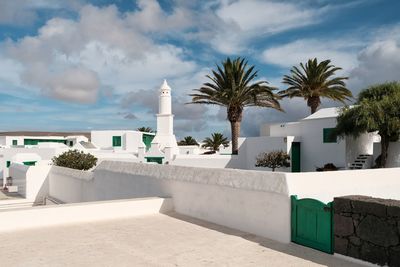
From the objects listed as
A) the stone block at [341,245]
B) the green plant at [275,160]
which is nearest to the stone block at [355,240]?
the stone block at [341,245]

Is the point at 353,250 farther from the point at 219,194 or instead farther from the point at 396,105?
the point at 396,105

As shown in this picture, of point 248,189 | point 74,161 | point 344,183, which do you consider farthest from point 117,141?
point 344,183

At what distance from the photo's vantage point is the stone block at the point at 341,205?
23.5ft

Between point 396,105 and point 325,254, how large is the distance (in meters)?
14.6

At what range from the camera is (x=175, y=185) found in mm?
12000

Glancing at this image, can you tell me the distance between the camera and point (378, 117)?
1919cm

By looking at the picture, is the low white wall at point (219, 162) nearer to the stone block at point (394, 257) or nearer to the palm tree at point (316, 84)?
the palm tree at point (316, 84)

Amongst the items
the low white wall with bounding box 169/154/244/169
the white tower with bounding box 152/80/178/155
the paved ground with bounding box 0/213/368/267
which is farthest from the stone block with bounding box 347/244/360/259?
the white tower with bounding box 152/80/178/155

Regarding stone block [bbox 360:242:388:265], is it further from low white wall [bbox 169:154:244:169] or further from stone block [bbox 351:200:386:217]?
low white wall [bbox 169:154:244:169]

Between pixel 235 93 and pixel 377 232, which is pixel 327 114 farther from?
pixel 377 232

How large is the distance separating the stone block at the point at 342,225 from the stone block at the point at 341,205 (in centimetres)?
12

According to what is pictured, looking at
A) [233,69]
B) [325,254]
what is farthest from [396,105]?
[325,254]

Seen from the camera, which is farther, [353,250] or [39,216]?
[39,216]

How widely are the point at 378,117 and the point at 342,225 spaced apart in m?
13.7
